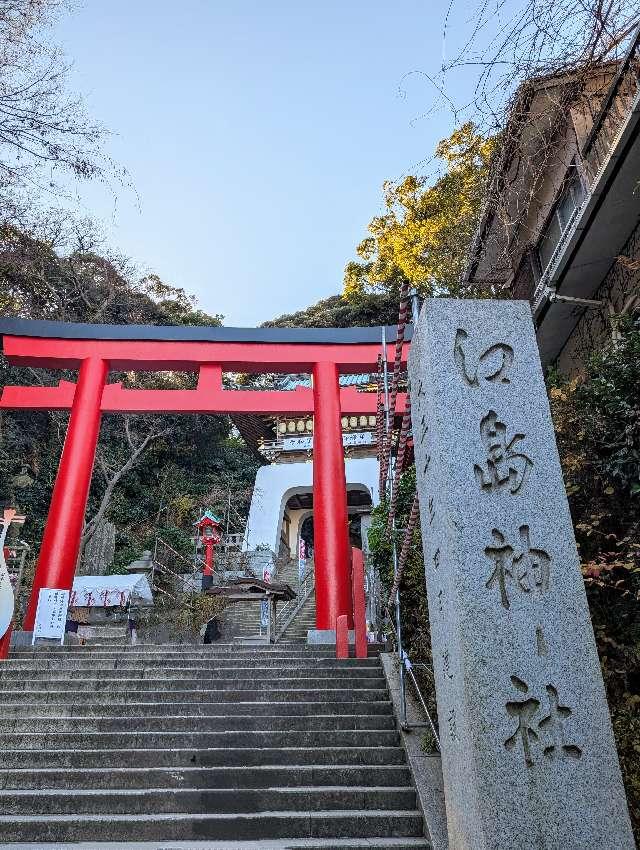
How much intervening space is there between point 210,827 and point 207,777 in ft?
2.03

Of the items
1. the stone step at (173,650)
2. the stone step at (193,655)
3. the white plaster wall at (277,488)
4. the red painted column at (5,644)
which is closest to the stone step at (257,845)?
the stone step at (193,655)

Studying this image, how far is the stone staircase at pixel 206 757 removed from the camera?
3.78 metres

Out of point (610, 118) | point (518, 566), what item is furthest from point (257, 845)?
point (610, 118)

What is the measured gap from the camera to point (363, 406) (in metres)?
11.5

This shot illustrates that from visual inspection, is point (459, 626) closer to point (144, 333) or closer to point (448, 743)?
point (448, 743)

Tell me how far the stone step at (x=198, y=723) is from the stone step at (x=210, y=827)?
136 centimetres

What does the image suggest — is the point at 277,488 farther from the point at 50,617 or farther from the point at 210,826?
the point at 210,826

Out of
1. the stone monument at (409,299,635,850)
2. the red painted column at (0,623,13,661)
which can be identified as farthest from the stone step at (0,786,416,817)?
the red painted column at (0,623,13,661)

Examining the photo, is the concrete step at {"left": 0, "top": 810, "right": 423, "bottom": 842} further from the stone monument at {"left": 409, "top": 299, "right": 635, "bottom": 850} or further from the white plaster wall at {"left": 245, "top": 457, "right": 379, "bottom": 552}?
the white plaster wall at {"left": 245, "top": 457, "right": 379, "bottom": 552}

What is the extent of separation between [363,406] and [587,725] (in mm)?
9295

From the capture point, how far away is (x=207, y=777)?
434 centimetres

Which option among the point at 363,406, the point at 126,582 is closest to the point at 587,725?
the point at 363,406

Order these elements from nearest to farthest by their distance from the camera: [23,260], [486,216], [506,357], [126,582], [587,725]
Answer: [587,725] → [506,357] → [23,260] → [486,216] → [126,582]

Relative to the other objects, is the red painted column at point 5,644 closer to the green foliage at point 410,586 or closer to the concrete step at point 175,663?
the concrete step at point 175,663
